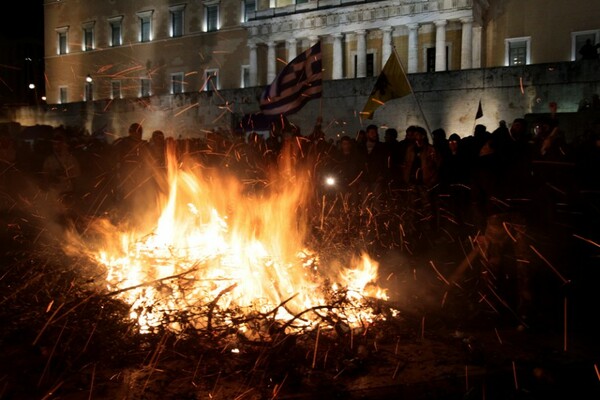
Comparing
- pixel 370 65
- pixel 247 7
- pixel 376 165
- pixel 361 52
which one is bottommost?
pixel 376 165

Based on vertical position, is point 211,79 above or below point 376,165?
above

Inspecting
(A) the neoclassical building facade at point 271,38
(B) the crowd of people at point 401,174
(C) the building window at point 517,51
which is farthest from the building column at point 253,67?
(B) the crowd of people at point 401,174

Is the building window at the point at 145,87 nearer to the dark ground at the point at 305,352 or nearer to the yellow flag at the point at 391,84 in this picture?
the yellow flag at the point at 391,84

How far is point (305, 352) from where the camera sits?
4852mm

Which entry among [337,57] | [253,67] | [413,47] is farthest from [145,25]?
[413,47]

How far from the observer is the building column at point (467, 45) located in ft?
113

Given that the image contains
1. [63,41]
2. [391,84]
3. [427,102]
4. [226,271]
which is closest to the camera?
[226,271]

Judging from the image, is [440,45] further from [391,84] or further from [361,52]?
[391,84]

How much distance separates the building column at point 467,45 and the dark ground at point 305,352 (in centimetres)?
3096

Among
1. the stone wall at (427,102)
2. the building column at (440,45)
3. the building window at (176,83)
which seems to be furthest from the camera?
the building window at (176,83)

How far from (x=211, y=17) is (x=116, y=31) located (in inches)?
478

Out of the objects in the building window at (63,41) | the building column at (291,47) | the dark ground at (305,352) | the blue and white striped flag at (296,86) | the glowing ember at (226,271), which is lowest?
the dark ground at (305,352)

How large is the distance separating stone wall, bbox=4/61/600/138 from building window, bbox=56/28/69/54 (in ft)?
115

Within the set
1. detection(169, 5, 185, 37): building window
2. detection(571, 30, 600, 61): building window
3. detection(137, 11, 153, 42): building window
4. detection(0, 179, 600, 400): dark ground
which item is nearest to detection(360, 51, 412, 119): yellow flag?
detection(0, 179, 600, 400): dark ground
